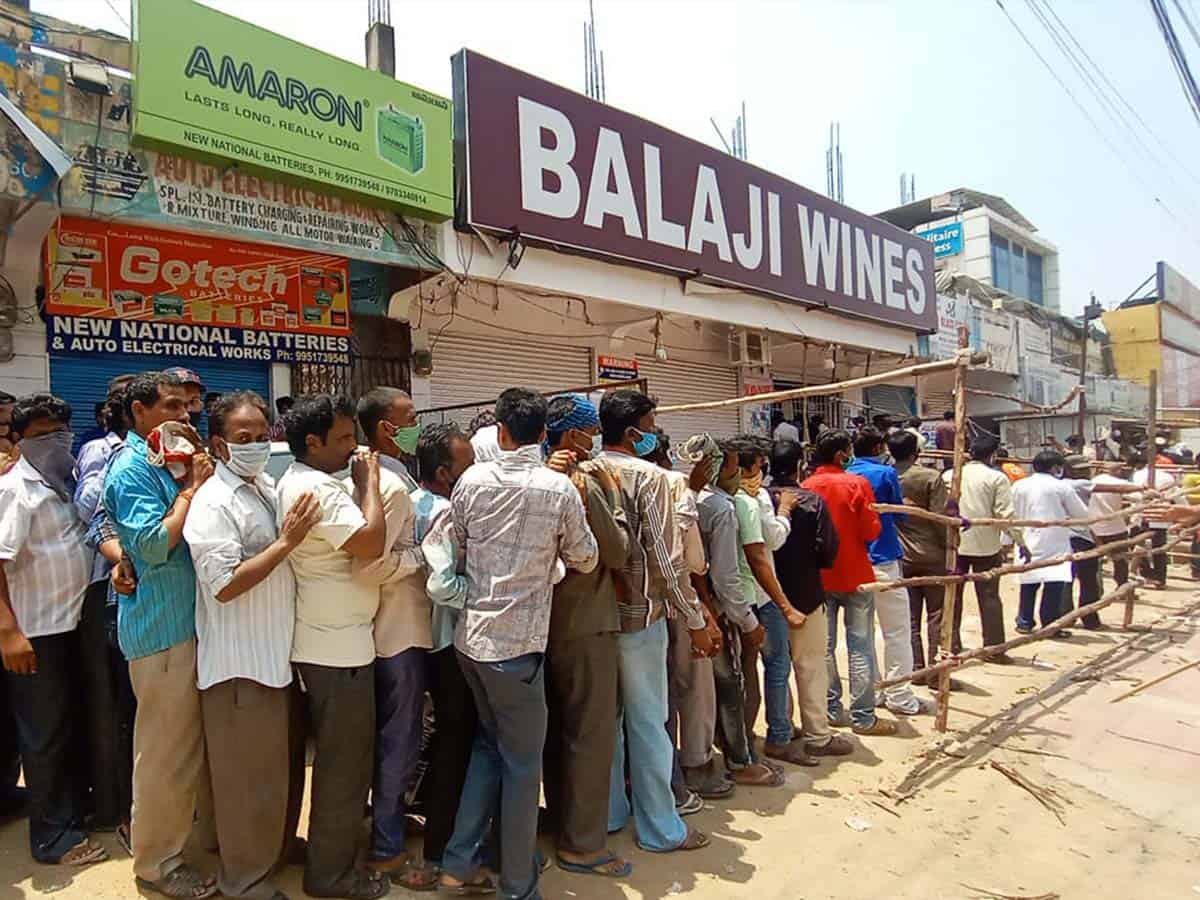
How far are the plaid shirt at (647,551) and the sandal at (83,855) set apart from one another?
7.07 ft

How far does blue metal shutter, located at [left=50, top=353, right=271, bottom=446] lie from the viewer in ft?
19.4

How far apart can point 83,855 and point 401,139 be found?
18.4 ft

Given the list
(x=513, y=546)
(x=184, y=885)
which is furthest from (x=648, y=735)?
(x=184, y=885)

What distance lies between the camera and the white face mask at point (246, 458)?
8.86 feet

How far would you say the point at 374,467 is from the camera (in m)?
2.75

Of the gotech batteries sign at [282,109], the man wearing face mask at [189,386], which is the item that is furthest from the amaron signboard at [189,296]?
the man wearing face mask at [189,386]

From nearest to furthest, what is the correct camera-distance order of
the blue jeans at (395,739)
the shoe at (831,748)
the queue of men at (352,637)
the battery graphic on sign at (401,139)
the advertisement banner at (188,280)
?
the queue of men at (352,637)
the blue jeans at (395,739)
the shoe at (831,748)
the advertisement banner at (188,280)
the battery graphic on sign at (401,139)

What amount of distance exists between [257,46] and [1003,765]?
6861 mm

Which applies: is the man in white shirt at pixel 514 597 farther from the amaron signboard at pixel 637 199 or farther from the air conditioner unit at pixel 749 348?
the air conditioner unit at pixel 749 348

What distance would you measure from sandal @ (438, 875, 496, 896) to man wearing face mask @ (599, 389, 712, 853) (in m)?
0.57

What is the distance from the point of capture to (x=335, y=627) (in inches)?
106

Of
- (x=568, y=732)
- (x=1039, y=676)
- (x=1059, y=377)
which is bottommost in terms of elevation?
(x=1039, y=676)

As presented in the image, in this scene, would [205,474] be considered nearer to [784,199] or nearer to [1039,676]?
[1039,676]

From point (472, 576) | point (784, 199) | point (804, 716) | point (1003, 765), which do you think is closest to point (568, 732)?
point (472, 576)
